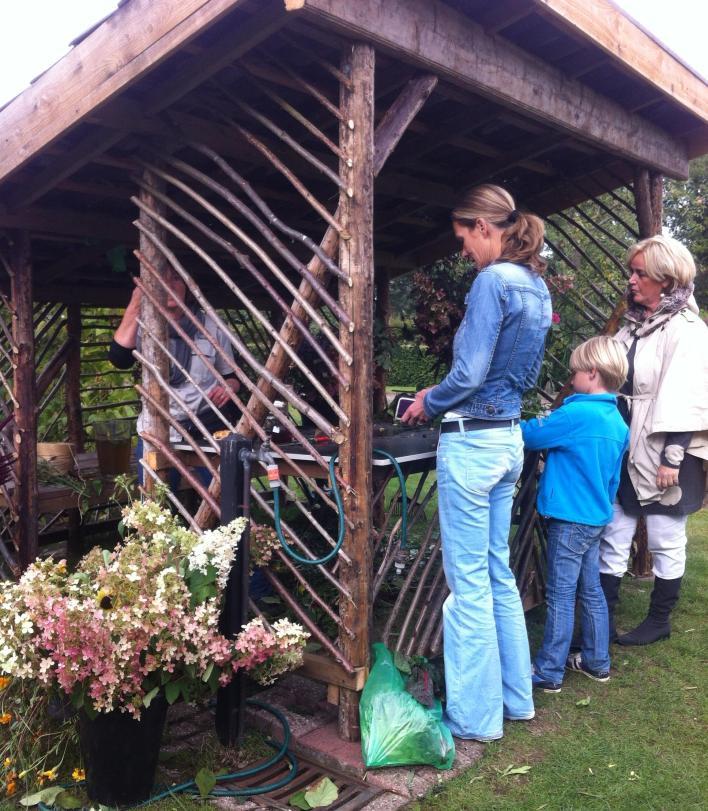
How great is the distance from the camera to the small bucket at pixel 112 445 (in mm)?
5062

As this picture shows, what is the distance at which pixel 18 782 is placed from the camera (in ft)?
9.21

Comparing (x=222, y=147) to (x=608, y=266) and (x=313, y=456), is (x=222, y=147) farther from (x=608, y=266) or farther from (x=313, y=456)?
(x=608, y=266)

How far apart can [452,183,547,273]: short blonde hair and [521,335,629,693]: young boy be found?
709 millimetres

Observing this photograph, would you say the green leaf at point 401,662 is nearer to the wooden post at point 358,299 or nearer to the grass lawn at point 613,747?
the wooden post at point 358,299

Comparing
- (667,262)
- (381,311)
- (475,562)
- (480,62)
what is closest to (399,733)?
(475,562)

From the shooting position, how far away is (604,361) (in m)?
3.50

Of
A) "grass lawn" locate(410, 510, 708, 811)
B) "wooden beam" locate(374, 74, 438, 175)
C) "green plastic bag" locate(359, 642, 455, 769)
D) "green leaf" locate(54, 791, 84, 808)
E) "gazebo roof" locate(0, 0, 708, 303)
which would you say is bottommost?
"grass lawn" locate(410, 510, 708, 811)

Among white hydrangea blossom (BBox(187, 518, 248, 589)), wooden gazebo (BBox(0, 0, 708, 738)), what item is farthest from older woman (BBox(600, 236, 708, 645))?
white hydrangea blossom (BBox(187, 518, 248, 589))

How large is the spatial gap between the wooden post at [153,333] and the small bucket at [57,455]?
1.90 meters

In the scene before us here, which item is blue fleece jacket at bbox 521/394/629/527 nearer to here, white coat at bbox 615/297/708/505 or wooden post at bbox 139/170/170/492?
white coat at bbox 615/297/708/505

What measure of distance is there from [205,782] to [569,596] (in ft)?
5.69

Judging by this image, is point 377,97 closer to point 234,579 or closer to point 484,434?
point 484,434

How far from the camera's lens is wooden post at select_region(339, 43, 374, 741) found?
114 inches

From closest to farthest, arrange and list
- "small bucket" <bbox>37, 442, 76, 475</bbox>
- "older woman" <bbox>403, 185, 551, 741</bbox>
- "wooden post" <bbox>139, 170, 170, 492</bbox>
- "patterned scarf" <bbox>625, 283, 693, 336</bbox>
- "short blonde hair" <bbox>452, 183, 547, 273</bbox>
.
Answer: "older woman" <bbox>403, 185, 551, 741</bbox> < "short blonde hair" <bbox>452, 183, 547, 273</bbox> < "wooden post" <bbox>139, 170, 170, 492</bbox> < "patterned scarf" <bbox>625, 283, 693, 336</bbox> < "small bucket" <bbox>37, 442, 76, 475</bbox>
